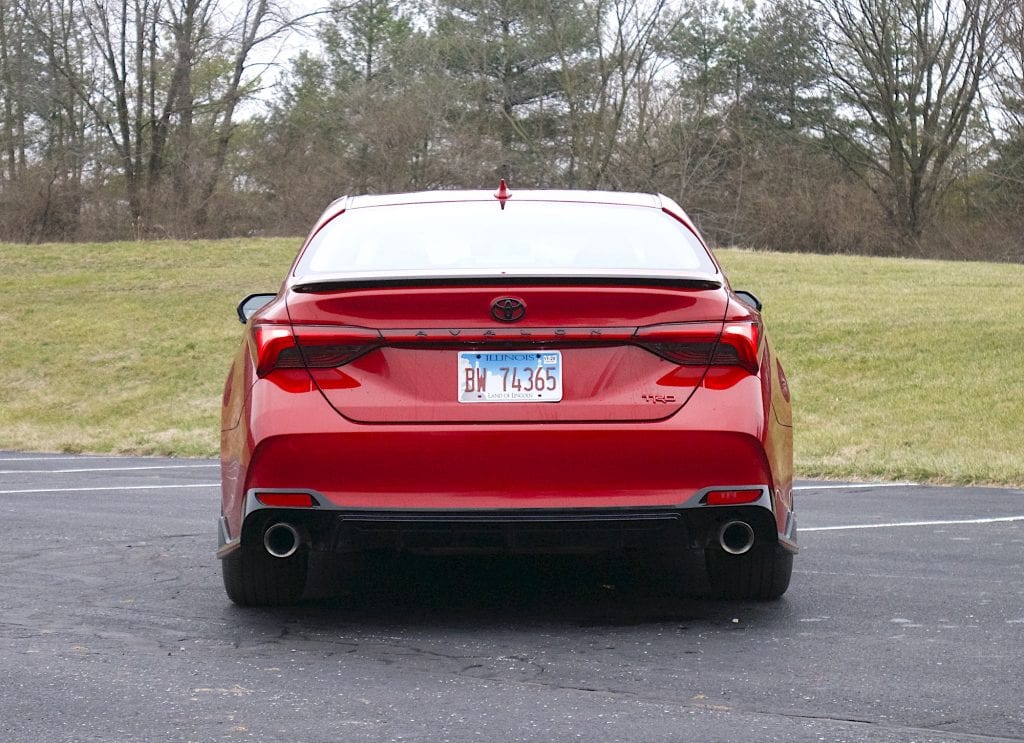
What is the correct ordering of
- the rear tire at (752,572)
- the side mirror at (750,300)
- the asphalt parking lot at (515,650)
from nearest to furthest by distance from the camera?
the asphalt parking lot at (515,650) < the rear tire at (752,572) < the side mirror at (750,300)

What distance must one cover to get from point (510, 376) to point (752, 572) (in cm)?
142

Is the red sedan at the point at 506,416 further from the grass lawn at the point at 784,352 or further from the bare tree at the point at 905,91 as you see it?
the bare tree at the point at 905,91

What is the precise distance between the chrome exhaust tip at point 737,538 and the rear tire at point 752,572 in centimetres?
56

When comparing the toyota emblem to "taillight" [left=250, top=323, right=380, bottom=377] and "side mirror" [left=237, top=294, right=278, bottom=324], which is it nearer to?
"taillight" [left=250, top=323, right=380, bottom=377]

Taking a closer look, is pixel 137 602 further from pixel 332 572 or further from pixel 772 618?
pixel 772 618

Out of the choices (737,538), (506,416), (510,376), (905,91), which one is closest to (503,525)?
(506,416)

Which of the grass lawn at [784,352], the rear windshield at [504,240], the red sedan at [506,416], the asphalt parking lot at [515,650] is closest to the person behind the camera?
the asphalt parking lot at [515,650]

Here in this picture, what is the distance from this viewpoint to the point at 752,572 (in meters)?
5.46

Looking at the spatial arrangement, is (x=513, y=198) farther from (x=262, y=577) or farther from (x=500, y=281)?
(x=262, y=577)

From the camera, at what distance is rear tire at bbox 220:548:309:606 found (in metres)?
5.32

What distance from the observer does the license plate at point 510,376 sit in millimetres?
4656

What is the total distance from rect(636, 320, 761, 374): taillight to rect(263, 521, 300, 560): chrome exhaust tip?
1.32 m

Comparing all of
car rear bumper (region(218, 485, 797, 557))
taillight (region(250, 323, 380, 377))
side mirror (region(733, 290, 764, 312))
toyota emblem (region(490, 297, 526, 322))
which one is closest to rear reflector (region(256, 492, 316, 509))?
car rear bumper (region(218, 485, 797, 557))

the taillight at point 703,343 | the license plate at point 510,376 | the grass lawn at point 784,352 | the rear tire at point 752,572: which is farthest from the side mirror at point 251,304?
the grass lawn at point 784,352
